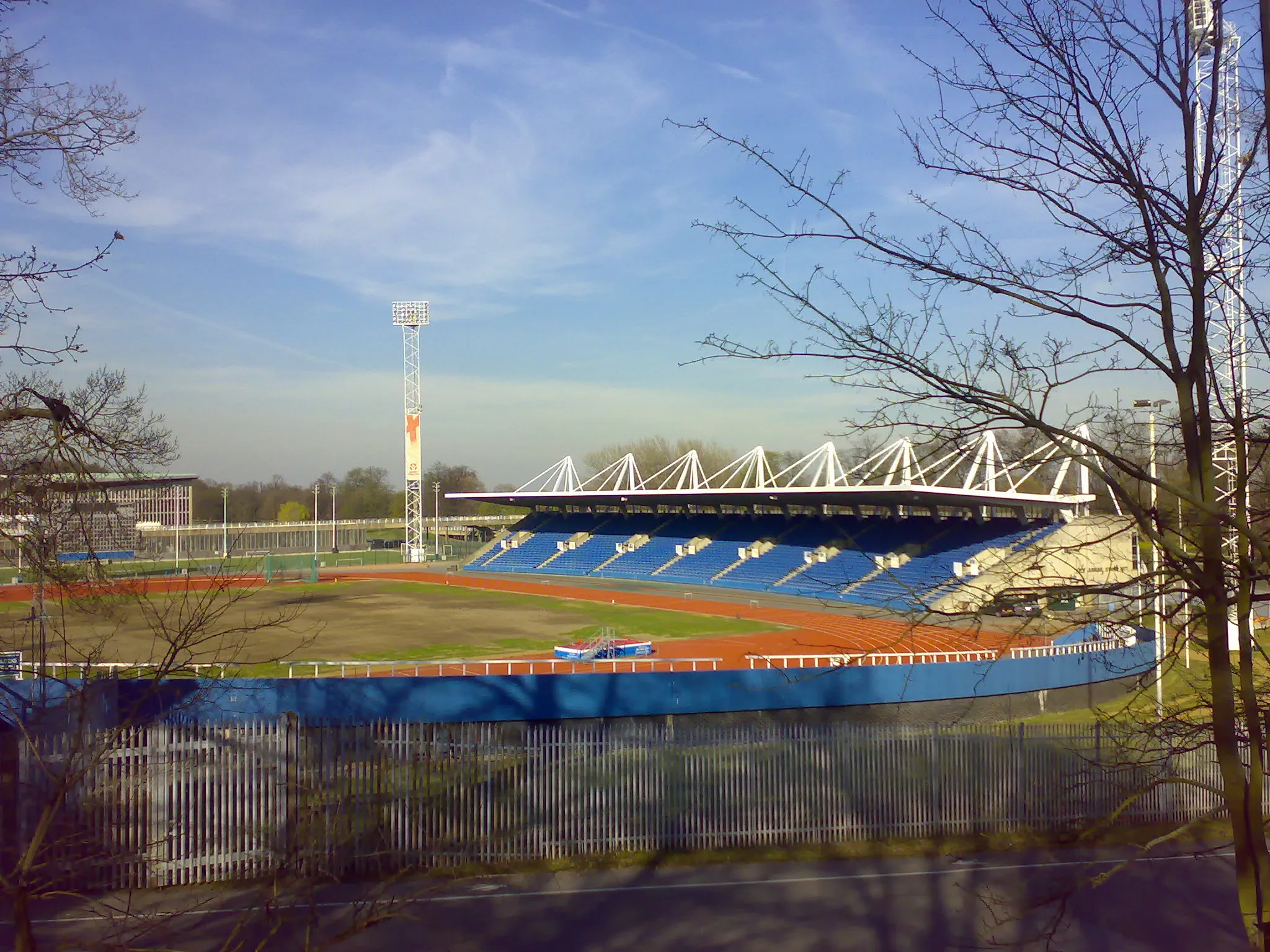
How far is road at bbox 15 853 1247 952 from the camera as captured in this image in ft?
26.7

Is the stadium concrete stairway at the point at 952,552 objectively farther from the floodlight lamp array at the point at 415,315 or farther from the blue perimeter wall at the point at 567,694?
the floodlight lamp array at the point at 415,315

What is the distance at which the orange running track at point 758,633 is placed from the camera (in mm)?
25920

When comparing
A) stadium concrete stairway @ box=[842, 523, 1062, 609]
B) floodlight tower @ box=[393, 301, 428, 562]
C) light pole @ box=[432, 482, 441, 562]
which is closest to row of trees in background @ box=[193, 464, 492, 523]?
light pole @ box=[432, 482, 441, 562]

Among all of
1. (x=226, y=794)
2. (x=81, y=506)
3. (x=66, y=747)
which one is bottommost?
(x=226, y=794)

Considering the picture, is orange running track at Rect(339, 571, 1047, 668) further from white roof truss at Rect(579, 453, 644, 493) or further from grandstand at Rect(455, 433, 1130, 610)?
white roof truss at Rect(579, 453, 644, 493)

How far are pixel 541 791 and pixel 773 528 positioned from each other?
44134mm

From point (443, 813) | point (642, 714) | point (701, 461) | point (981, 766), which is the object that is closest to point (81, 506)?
point (443, 813)

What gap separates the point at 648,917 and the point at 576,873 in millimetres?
1477

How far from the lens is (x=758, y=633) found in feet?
111

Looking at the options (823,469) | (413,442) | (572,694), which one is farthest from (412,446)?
(572,694)

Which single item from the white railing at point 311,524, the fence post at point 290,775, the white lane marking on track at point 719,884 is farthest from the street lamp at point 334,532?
the white lane marking on track at point 719,884

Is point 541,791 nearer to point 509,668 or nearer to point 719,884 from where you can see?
point 719,884

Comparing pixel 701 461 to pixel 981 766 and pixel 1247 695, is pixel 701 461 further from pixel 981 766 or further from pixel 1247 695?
pixel 1247 695

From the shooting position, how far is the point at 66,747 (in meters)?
9.05
